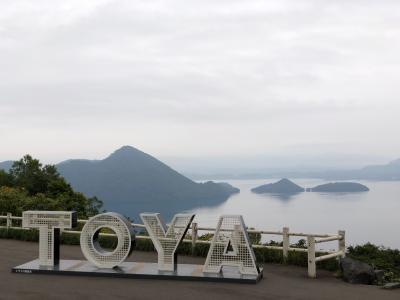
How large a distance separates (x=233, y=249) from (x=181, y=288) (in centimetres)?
172

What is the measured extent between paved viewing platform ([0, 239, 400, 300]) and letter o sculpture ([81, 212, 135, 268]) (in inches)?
32.6

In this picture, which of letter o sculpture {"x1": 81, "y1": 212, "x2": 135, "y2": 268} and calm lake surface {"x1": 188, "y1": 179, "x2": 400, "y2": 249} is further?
calm lake surface {"x1": 188, "y1": 179, "x2": 400, "y2": 249}

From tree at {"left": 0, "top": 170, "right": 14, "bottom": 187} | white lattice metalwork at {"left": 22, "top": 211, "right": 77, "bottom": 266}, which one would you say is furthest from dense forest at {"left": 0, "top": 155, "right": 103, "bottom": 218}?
white lattice metalwork at {"left": 22, "top": 211, "right": 77, "bottom": 266}

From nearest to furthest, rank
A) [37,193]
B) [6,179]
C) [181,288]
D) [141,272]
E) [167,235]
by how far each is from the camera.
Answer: [181,288]
[141,272]
[167,235]
[37,193]
[6,179]

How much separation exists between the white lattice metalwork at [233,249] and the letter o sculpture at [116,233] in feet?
6.97

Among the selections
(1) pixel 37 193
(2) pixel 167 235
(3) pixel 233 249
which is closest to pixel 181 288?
(3) pixel 233 249

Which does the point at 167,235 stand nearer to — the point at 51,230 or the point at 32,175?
the point at 51,230

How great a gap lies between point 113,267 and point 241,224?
3.56 meters

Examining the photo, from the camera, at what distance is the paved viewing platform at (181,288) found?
1113 centimetres

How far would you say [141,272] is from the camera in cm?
1330

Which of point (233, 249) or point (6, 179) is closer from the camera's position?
point (233, 249)

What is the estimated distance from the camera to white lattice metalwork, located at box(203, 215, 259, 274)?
42.1ft

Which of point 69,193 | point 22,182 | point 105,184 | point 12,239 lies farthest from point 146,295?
point 105,184

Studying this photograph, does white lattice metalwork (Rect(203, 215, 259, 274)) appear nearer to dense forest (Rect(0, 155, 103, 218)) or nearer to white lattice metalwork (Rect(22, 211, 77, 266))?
white lattice metalwork (Rect(22, 211, 77, 266))
